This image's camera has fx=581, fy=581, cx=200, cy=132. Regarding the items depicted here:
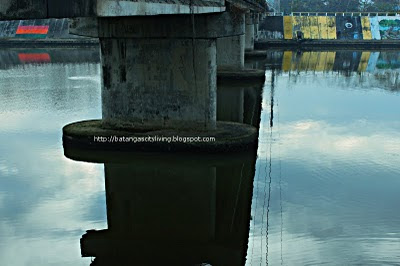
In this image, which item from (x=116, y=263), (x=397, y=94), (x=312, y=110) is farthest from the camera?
(x=397, y=94)

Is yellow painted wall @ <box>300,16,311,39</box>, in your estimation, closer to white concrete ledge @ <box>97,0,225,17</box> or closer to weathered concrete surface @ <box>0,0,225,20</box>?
white concrete ledge @ <box>97,0,225,17</box>

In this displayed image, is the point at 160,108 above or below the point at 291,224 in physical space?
above

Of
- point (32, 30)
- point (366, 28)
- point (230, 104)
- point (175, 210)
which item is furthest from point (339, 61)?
point (175, 210)

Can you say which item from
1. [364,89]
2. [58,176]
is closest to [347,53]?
[364,89]

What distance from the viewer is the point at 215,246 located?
13.2m

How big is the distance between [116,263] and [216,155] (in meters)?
7.65

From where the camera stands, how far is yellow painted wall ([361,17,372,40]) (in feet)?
275

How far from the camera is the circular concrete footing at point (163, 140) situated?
19266 mm

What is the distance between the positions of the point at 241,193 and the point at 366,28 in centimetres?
7419

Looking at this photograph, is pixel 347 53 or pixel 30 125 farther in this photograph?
pixel 347 53

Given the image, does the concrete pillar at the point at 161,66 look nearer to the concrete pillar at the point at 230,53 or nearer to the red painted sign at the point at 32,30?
the concrete pillar at the point at 230,53

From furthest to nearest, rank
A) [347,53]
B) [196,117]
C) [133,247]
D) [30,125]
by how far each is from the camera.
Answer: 1. [347,53]
2. [30,125]
3. [196,117]
4. [133,247]

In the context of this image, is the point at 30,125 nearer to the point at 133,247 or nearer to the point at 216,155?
the point at 216,155

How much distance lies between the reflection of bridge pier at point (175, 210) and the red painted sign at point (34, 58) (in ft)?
136
